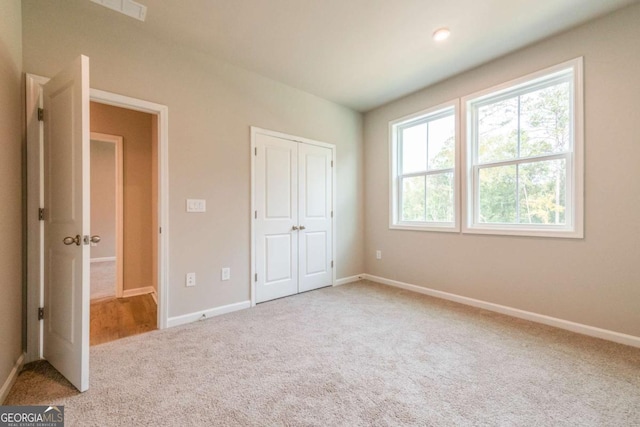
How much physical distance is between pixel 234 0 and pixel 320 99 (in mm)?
1851

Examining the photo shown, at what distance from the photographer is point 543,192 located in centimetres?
265

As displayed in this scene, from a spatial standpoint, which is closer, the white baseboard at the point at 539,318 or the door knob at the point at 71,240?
the door knob at the point at 71,240

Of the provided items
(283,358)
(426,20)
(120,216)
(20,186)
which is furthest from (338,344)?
(120,216)

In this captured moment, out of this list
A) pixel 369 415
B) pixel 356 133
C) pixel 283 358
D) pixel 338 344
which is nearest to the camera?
pixel 369 415

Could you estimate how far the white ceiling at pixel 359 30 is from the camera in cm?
212

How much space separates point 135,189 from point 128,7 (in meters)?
2.21

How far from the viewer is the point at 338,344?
86.5 inches

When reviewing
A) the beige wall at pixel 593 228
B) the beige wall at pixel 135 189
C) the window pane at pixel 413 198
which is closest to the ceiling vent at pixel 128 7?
the beige wall at pixel 135 189

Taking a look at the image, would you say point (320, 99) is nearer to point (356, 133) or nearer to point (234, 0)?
point (356, 133)

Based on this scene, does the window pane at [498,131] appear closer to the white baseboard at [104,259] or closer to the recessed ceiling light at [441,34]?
the recessed ceiling light at [441,34]

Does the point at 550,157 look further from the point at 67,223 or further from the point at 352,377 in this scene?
the point at 67,223

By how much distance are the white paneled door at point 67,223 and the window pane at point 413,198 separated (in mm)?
3470

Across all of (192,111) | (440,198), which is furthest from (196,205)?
(440,198)

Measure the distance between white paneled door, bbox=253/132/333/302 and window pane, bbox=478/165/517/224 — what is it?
1903 mm
